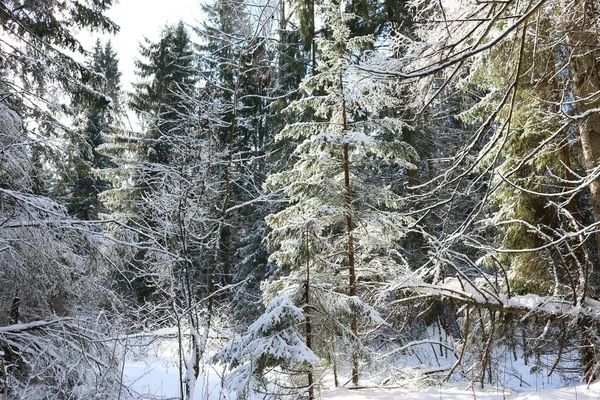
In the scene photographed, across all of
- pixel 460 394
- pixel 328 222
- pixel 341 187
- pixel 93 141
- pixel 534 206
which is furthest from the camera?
pixel 93 141

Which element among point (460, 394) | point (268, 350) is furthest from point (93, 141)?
point (460, 394)

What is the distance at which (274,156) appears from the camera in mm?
14281

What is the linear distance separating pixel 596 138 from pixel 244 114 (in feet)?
47.8

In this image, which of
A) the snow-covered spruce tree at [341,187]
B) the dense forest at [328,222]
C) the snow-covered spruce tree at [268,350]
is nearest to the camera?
the dense forest at [328,222]

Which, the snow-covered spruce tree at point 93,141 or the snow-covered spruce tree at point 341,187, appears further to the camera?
the snow-covered spruce tree at point 341,187

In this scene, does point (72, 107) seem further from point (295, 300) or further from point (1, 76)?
point (295, 300)

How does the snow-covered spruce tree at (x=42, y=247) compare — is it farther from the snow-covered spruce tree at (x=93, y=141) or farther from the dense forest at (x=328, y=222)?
the snow-covered spruce tree at (x=93, y=141)

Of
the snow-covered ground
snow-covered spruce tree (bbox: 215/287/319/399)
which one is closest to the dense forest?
snow-covered spruce tree (bbox: 215/287/319/399)

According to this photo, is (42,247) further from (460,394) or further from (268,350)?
(460,394)

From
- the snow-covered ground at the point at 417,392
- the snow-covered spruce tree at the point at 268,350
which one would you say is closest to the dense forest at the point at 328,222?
the snow-covered spruce tree at the point at 268,350

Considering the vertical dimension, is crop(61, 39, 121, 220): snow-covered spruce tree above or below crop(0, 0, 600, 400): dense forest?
above

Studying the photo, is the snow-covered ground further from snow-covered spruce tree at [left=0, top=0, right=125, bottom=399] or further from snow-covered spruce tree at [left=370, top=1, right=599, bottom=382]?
snow-covered spruce tree at [left=0, top=0, right=125, bottom=399]

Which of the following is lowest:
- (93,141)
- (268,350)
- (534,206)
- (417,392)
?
(417,392)

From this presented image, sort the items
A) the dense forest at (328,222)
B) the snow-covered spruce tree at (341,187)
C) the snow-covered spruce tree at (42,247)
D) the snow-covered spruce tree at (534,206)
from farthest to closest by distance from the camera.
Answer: the snow-covered spruce tree at (341,187)
the snow-covered spruce tree at (42,247)
the snow-covered spruce tree at (534,206)
the dense forest at (328,222)
